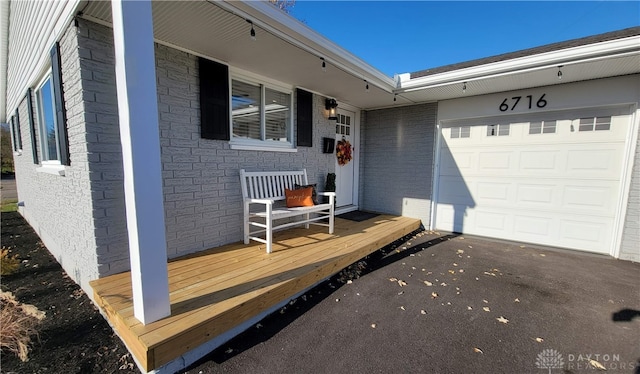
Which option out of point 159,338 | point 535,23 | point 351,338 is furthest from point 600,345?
point 535,23

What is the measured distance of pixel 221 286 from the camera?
7.08ft

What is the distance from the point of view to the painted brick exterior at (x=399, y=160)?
16.8 feet

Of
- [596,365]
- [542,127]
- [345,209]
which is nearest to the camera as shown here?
[596,365]

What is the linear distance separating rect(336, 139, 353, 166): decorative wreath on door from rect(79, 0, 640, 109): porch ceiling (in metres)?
0.89

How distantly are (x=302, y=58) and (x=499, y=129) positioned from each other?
12.1ft

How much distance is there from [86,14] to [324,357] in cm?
324

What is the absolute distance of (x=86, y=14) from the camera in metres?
2.05

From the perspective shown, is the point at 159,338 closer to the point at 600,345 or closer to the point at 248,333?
the point at 248,333

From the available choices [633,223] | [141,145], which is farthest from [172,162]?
[633,223]

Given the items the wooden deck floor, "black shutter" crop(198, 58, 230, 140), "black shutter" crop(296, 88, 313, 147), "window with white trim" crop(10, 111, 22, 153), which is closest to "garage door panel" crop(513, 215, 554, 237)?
the wooden deck floor

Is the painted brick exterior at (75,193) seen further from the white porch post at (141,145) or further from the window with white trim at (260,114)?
the window with white trim at (260,114)

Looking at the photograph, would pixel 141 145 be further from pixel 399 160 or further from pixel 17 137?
pixel 17 137

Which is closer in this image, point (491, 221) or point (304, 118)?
point (304, 118)

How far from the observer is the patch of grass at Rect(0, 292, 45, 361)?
1771 mm
